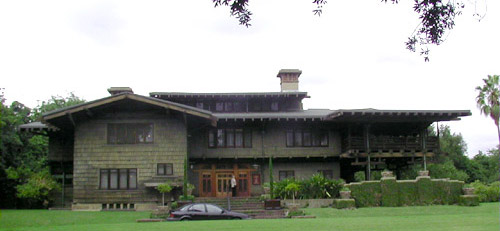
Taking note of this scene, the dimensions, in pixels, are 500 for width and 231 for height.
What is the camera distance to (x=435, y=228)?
15.4 meters

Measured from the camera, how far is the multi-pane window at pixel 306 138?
116ft

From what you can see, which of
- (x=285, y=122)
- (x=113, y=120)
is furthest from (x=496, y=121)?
(x=113, y=120)

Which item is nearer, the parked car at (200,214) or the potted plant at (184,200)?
the parked car at (200,214)

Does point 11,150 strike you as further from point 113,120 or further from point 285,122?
point 285,122

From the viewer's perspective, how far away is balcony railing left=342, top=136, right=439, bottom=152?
3369cm

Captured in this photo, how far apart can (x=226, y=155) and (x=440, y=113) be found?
537 inches

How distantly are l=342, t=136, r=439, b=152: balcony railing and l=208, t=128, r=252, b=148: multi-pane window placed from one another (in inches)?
251

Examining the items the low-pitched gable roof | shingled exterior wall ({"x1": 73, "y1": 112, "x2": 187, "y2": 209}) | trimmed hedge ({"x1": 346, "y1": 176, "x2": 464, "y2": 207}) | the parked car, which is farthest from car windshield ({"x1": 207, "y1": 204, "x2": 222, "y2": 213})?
trimmed hedge ({"x1": 346, "y1": 176, "x2": 464, "y2": 207})

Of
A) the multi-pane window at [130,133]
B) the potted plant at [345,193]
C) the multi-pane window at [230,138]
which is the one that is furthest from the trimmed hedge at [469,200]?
the multi-pane window at [130,133]

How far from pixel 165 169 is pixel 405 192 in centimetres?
1366

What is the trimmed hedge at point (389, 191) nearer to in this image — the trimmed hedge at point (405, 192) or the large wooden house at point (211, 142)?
the trimmed hedge at point (405, 192)

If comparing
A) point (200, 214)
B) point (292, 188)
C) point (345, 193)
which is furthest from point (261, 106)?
point (200, 214)

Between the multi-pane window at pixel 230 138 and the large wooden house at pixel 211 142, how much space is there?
0.21ft

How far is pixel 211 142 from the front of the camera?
35.1 m
